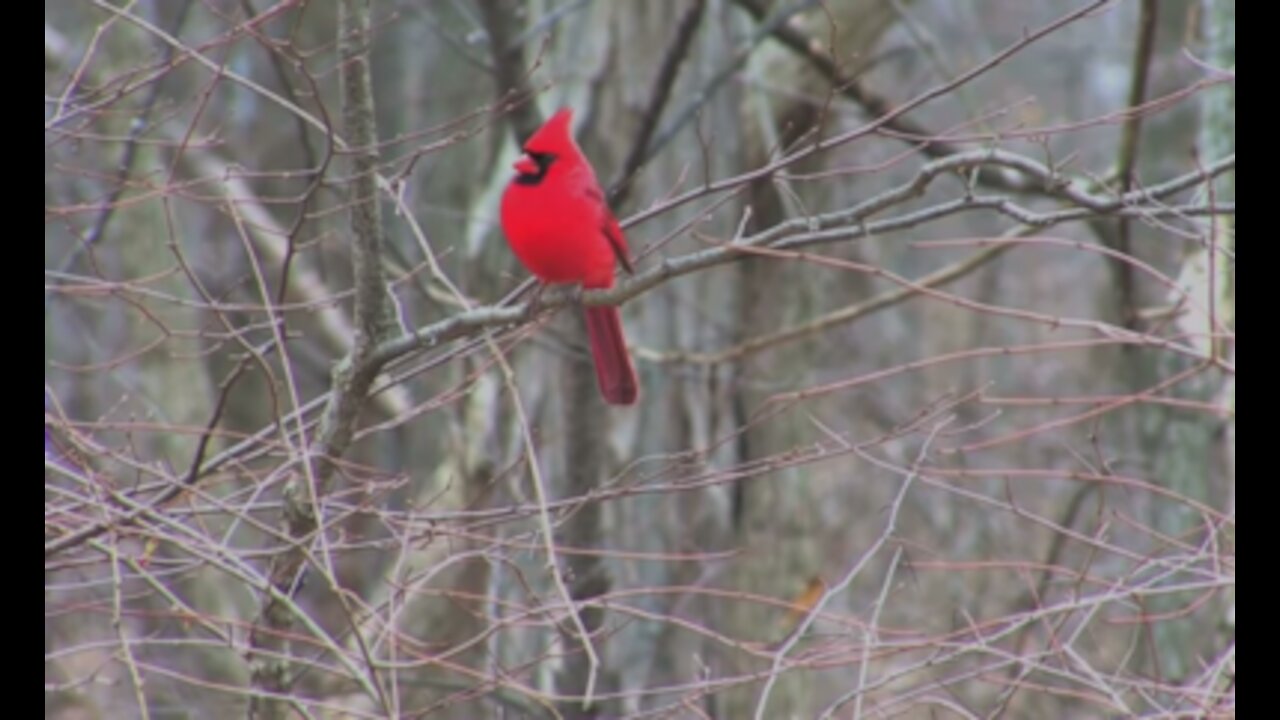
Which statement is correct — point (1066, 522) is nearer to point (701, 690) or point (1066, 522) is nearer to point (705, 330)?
point (705, 330)

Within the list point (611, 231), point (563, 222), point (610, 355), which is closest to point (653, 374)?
point (610, 355)

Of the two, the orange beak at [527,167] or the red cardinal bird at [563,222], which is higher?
the orange beak at [527,167]

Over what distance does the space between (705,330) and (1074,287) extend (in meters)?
7.10

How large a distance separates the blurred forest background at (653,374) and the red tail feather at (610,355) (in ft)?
0.94

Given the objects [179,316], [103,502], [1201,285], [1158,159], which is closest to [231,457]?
[103,502]

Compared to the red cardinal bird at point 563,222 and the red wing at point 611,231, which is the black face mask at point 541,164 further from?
the red wing at point 611,231

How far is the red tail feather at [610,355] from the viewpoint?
3770 mm

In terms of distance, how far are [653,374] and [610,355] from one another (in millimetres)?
1747

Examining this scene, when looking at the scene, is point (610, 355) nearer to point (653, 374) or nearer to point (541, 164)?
point (541, 164)

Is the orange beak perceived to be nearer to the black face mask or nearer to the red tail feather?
the black face mask

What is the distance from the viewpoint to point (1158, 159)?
354 inches

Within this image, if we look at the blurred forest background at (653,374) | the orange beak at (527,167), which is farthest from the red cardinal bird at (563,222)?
the blurred forest background at (653,374)

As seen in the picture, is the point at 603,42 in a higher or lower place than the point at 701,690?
higher
